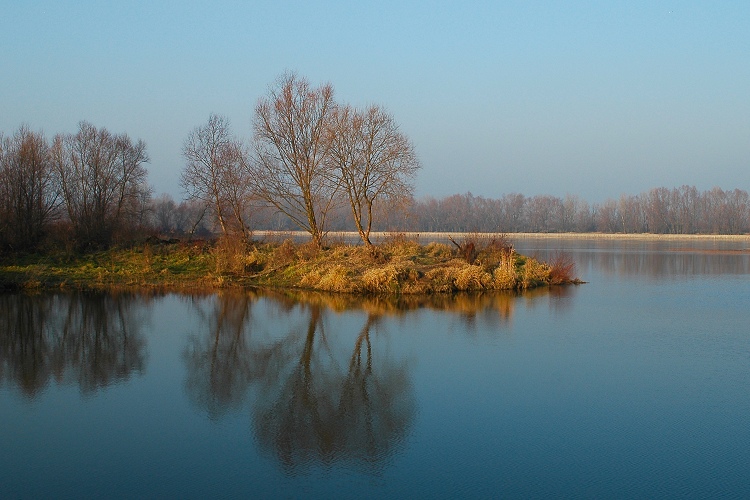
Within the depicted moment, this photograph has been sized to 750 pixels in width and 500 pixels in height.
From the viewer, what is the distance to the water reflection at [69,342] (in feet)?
32.1

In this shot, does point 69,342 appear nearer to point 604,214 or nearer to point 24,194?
point 24,194

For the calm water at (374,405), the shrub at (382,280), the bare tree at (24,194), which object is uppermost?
the bare tree at (24,194)

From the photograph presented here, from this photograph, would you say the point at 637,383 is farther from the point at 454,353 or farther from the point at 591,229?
the point at 591,229

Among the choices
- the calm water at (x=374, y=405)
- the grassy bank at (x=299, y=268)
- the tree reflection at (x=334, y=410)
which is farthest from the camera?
the grassy bank at (x=299, y=268)

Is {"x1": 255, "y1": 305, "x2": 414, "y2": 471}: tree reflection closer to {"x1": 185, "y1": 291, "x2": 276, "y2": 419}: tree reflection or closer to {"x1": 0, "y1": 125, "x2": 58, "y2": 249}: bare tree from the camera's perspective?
{"x1": 185, "y1": 291, "x2": 276, "y2": 419}: tree reflection

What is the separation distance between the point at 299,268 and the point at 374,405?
15.8 m

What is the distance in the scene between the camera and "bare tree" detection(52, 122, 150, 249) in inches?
1155

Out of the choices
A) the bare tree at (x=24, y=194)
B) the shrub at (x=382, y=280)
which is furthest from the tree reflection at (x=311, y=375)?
the bare tree at (x=24, y=194)

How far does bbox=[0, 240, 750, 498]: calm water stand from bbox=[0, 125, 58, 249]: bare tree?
44.5ft

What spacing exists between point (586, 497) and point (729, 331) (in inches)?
382

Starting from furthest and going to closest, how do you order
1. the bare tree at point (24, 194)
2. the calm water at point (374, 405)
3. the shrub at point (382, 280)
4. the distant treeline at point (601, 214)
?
the distant treeline at point (601, 214) < the bare tree at point (24, 194) < the shrub at point (382, 280) < the calm water at point (374, 405)


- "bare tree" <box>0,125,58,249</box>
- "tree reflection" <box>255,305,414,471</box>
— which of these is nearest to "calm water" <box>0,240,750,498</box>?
"tree reflection" <box>255,305,414,471</box>

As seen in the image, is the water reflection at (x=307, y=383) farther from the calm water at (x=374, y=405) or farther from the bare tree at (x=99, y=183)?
the bare tree at (x=99, y=183)

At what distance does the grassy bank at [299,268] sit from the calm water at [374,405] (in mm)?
5488
